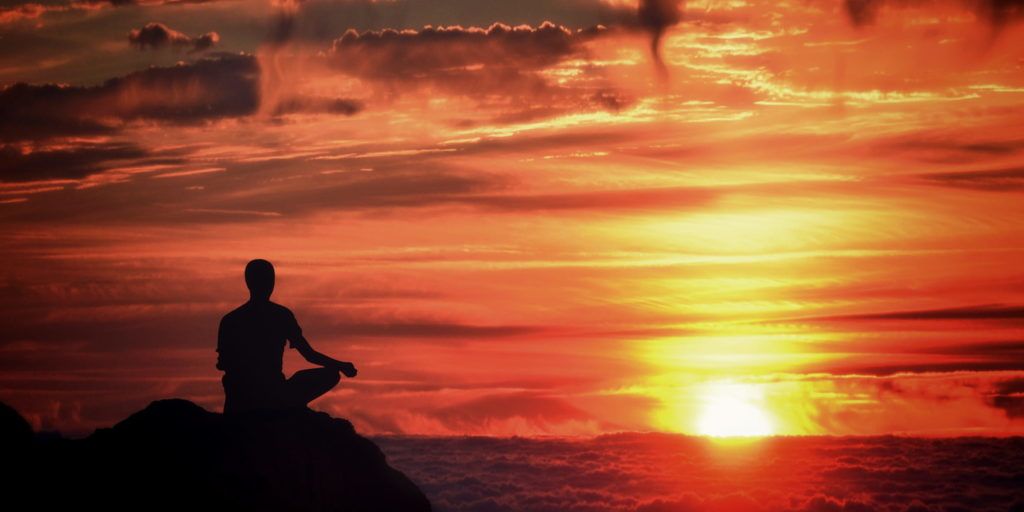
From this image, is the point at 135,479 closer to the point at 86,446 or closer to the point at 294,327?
the point at 86,446

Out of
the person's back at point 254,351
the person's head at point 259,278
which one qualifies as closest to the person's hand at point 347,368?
the person's back at point 254,351

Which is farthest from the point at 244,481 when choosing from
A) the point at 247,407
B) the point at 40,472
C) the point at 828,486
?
the point at 828,486

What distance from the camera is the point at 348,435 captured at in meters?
33.4

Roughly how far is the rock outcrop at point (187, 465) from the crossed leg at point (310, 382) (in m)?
0.52

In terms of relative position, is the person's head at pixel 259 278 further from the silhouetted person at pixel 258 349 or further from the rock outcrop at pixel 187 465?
the rock outcrop at pixel 187 465

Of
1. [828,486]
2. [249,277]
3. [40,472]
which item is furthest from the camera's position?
[828,486]

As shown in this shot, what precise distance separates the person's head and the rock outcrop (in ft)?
9.67

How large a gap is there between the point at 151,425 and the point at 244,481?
2.63 metres

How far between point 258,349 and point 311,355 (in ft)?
4.63

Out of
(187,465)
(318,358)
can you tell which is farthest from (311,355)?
(187,465)

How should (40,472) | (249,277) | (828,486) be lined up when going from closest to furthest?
(40,472) < (249,277) < (828,486)

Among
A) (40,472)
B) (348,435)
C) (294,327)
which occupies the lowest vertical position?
(40,472)

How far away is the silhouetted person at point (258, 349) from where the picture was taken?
32.1 m

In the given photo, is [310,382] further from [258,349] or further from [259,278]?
[259,278]
